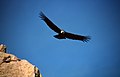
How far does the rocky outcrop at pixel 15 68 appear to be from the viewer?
1835 centimetres

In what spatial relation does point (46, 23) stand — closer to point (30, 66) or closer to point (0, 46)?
point (30, 66)

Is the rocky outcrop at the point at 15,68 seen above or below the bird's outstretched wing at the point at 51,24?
below

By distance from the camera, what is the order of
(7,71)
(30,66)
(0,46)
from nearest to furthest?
(7,71), (30,66), (0,46)

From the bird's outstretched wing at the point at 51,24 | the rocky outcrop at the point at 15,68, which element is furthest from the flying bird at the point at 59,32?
the rocky outcrop at the point at 15,68

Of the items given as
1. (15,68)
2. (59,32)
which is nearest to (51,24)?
(59,32)

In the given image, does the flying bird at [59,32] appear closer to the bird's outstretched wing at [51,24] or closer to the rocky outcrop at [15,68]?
the bird's outstretched wing at [51,24]

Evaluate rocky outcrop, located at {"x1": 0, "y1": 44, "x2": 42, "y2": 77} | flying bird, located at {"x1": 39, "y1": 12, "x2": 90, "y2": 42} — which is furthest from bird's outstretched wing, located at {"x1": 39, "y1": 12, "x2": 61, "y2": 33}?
rocky outcrop, located at {"x1": 0, "y1": 44, "x2": 42, "y2": 77}

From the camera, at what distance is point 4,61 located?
63.4 ft

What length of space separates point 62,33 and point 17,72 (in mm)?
4752

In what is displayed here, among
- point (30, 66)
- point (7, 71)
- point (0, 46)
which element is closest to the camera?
point (7, 71)

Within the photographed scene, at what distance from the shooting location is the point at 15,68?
18.9 metres

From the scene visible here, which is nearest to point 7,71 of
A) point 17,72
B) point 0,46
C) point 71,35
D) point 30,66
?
point 17,72

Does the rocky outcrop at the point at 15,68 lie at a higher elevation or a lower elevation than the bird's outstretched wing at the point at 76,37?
lower

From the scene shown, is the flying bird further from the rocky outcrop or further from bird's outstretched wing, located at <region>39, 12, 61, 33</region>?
the rocky outcrop
